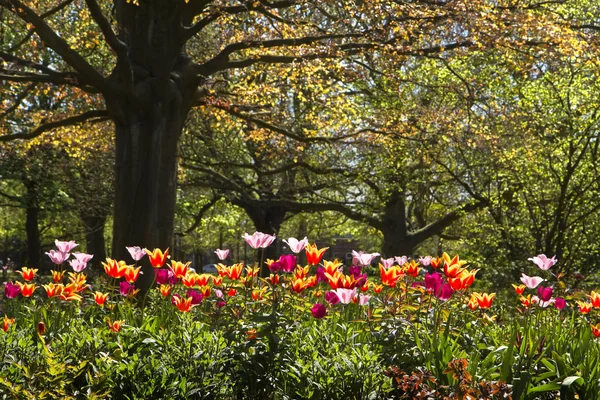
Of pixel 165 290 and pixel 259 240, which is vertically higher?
pixel 259 240

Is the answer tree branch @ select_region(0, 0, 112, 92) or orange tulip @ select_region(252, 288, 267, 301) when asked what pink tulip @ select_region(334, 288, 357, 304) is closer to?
orange tulip @ select_region(252, 288, 267, 301)

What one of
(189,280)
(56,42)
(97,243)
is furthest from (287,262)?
(97,243)

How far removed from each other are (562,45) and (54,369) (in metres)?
9.05

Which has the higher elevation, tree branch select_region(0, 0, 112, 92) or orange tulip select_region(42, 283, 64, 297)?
tree branch select_region(0, 0, 112, 92)

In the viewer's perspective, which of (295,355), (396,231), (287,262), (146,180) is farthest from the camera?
(396,231)

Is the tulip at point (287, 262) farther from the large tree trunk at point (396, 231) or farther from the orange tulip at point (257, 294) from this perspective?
the large tree trunk at point (396, 231)

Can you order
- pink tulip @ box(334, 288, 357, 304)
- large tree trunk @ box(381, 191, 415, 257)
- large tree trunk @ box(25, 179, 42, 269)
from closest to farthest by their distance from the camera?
pink tulip @ box(334, 288, 357, 304)
large tree trunk @ box(381, 191, 415, 257)
large tree trunk @ box(25, 179, 42, 269)

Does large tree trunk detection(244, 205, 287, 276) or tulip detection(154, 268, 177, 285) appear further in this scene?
large tree trunk detection(244, 205, 287, 276)

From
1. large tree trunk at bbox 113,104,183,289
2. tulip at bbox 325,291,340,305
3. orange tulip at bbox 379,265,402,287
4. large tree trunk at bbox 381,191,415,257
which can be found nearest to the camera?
tulip at bbox 325,291,340,305

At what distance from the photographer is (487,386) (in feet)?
10.6

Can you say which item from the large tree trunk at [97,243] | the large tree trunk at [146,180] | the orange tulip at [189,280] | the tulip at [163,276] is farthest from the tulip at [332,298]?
the large tree trunk at [97,243]

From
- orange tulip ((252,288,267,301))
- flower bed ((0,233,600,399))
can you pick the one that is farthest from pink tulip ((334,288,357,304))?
orange tulip ((252,288,267,301))

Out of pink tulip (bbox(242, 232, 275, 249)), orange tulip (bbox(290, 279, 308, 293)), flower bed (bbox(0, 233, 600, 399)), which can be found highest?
pink tulip (bbox(242, 232, 275, 249))

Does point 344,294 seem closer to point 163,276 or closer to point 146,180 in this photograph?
point 163,276
